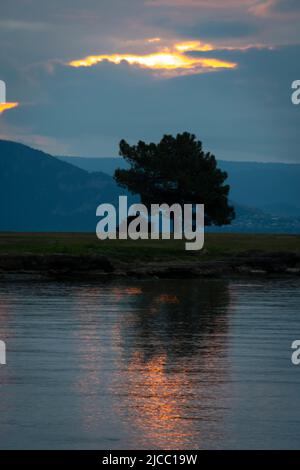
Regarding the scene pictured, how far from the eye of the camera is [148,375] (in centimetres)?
3381

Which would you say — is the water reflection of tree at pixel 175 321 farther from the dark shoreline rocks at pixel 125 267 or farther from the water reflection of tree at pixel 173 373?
the dark shoreline rocks at pixel 125 267

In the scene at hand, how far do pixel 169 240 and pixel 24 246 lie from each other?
871 inches

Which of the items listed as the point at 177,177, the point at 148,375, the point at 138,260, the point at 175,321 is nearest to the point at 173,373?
the point at 148,375

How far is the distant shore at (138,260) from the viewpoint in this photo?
8575 cm

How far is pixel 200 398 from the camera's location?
30188mm

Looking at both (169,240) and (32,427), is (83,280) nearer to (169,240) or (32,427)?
(169,240)

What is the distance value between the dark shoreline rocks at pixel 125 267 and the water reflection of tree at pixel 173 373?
2651 cm

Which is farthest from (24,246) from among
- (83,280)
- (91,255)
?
(83,280)

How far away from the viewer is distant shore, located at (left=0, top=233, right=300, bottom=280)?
8575cm

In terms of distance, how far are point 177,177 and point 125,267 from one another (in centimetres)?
3518

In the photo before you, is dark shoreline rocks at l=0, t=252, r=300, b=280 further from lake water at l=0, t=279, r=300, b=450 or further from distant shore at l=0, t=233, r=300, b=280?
lake water at l=0, t=279, r=300, b=450

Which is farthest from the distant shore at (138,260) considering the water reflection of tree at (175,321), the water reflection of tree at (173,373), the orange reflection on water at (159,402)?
the orange reflection on water at (159,402)

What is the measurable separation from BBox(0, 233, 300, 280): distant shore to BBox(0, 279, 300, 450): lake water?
83.2 feet

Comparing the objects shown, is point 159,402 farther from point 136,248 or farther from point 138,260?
point 136,248
